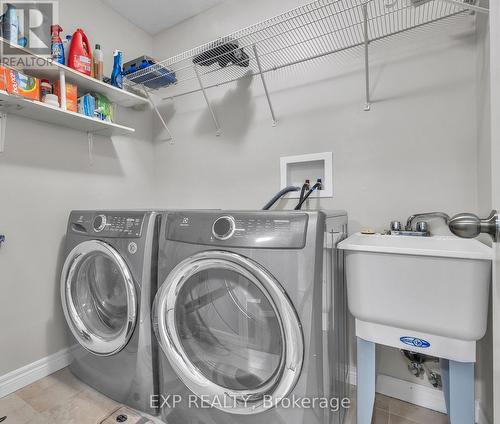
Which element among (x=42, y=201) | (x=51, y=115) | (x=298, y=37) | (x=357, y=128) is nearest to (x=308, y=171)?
(x=357, y=128)

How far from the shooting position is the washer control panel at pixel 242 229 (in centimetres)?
95

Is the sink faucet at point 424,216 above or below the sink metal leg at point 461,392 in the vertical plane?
above

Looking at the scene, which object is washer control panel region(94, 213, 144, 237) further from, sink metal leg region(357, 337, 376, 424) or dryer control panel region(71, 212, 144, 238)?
sink metal leg region(357, 337, 376, 424)

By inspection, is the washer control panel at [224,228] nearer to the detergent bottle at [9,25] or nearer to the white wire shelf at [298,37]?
the white wire shelf at [298,37]

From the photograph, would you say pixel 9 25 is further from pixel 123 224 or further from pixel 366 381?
pixel 366 381

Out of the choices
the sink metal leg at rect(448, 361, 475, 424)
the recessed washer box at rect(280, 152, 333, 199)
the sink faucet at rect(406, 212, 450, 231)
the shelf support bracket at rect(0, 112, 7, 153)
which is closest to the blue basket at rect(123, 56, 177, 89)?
the shelf support bracket at rect(0, 112, 7, 153)

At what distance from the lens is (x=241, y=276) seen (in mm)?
1062

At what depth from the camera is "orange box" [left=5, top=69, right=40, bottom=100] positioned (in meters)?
1.36

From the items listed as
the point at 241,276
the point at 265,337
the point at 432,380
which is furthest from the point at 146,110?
the point at 432,380

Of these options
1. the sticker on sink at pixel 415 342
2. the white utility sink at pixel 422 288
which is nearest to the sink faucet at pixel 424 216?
the white utility sink at pixel 422 288

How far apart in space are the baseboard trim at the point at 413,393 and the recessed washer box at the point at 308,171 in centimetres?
114

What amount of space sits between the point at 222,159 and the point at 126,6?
4.68ft

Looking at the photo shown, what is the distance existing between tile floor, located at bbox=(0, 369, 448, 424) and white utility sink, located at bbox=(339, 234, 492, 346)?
707 millimetres

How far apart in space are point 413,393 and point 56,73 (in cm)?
277
